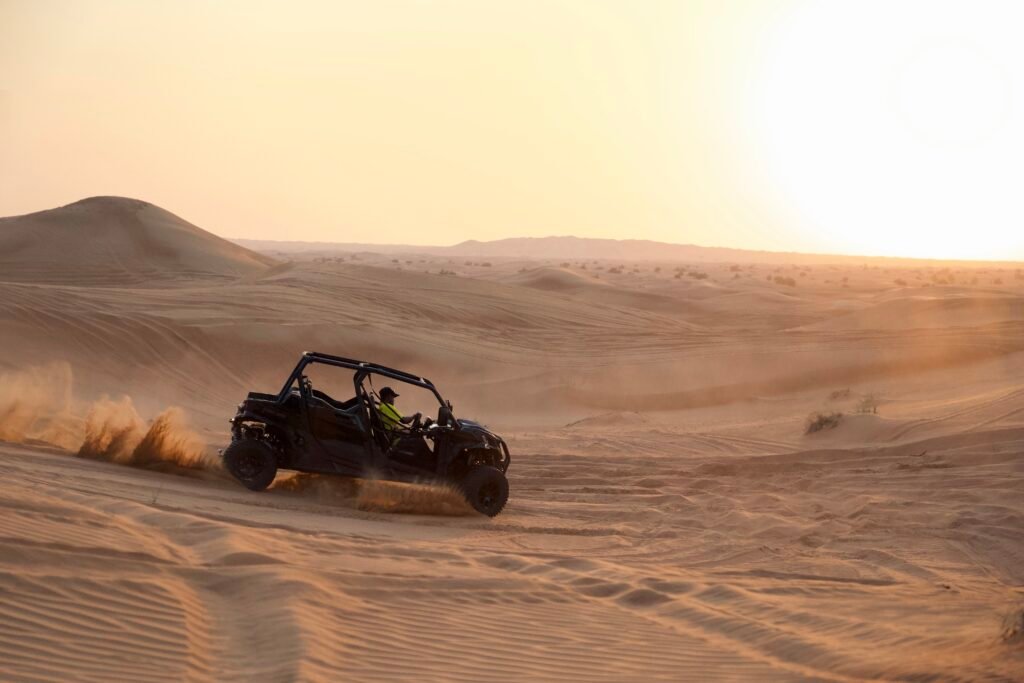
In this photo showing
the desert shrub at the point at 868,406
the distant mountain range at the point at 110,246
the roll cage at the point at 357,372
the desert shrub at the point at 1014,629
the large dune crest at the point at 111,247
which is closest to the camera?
the desert shrub at the point at 1014,629

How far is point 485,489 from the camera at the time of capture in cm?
1153

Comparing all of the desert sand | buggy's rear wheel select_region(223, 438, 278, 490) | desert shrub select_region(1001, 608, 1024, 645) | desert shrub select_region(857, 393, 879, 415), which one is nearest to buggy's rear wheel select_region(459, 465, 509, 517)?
the desert sand

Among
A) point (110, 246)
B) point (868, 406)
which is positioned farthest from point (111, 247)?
point (868, 406)

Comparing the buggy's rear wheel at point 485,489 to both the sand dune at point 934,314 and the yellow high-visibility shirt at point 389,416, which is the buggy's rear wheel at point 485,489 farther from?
the sand dune at point 934,314

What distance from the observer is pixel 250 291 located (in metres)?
31.2

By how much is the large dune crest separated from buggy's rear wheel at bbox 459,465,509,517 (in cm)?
2939

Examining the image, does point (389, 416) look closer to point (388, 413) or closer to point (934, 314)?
point (388, 413)

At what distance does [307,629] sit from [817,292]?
166 ft

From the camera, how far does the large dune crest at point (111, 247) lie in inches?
1561

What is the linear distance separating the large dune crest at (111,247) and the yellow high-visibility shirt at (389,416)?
28911mm

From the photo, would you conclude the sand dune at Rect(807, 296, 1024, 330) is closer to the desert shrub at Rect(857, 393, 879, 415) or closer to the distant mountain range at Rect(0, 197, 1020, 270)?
the desert shrub at Rect(857, 393, 879, 415)

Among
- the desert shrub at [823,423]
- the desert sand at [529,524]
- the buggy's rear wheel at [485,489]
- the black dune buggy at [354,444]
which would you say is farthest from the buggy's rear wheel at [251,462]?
the desert shrub at [823,423]

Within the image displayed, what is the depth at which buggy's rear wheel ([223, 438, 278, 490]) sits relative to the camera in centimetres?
1153

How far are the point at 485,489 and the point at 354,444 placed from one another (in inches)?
54.7
